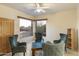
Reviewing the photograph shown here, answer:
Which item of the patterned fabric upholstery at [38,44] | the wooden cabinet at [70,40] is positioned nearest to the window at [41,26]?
the patterned fabric upholstery at [38,44]

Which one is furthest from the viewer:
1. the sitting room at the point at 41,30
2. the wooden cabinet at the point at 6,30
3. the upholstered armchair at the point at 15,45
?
the wooden cabinet at the point at 6,30

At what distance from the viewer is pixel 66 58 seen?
1.90 metres

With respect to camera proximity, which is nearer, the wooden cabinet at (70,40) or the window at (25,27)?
the window at (25,27)

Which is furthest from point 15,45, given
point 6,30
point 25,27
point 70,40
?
point 70,40

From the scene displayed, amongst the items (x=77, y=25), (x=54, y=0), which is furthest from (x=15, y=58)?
(x=77, y=25)

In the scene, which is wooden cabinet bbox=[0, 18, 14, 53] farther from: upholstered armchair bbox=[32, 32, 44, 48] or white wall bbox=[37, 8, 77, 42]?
Result: white wall bbox=[37, 8, 77, 42]

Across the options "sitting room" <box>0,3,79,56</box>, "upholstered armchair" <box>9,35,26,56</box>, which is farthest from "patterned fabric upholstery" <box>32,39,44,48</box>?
"upholstered armchair" <box>9,35,26,56</box>

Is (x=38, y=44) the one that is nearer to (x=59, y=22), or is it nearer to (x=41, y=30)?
(x=41, y=30)

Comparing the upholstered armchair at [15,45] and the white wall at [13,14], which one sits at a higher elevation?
the white wall at [13,14]

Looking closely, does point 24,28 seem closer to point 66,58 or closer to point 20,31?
point 20,31

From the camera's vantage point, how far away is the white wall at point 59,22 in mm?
3159

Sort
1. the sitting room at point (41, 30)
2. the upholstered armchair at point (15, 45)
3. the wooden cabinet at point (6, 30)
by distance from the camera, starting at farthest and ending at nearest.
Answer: the wooden cabinet at point (6, 30) → the upholstered armchair at point (15, 45) → the sitting room at point (41, 30)

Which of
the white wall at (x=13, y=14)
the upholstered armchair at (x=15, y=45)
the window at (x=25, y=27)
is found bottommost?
the upholstered armchair at (x=15, y=45)

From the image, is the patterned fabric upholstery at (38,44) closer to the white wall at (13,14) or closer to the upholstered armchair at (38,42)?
the upholstered armchair at (38,42)
